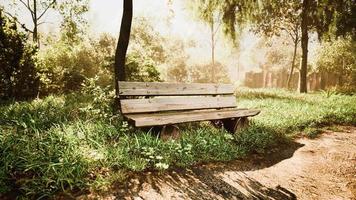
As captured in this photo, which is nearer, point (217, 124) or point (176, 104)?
point (176, 104)

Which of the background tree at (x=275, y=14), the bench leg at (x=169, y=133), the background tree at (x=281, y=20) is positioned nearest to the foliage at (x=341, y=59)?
the background tree at (x=281, y=20)

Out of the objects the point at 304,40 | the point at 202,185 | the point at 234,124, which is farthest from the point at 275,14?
the point at 202,185

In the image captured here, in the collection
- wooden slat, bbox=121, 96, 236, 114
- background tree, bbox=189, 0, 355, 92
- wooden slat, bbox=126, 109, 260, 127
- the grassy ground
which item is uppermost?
background tree, bbox=189, 0, 355, 92

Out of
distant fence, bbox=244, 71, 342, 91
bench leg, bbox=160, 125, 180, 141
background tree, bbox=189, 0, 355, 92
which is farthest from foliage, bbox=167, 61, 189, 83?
bench leg, bbox=160, 125, 180, 141

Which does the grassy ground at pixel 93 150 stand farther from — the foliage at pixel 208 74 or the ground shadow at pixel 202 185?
the foliage at pixel 208 74

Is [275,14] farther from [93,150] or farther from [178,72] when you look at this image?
[93,150]

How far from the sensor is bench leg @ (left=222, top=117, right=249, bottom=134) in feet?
21.5

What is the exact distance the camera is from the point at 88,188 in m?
3.62

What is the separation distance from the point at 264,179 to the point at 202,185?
1165mm

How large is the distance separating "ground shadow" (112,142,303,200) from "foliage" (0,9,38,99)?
752 centimetres

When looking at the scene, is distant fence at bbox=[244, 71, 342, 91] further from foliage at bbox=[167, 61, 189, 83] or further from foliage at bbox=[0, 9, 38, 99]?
foliage at bbox=[0, 9, 38, 99]

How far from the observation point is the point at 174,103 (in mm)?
5848

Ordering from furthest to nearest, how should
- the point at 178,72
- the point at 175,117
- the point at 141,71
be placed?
the point at 178,72 < the point at 141,71 < the point at 175,117

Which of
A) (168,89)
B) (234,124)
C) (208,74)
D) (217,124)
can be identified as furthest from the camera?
(208,74)
